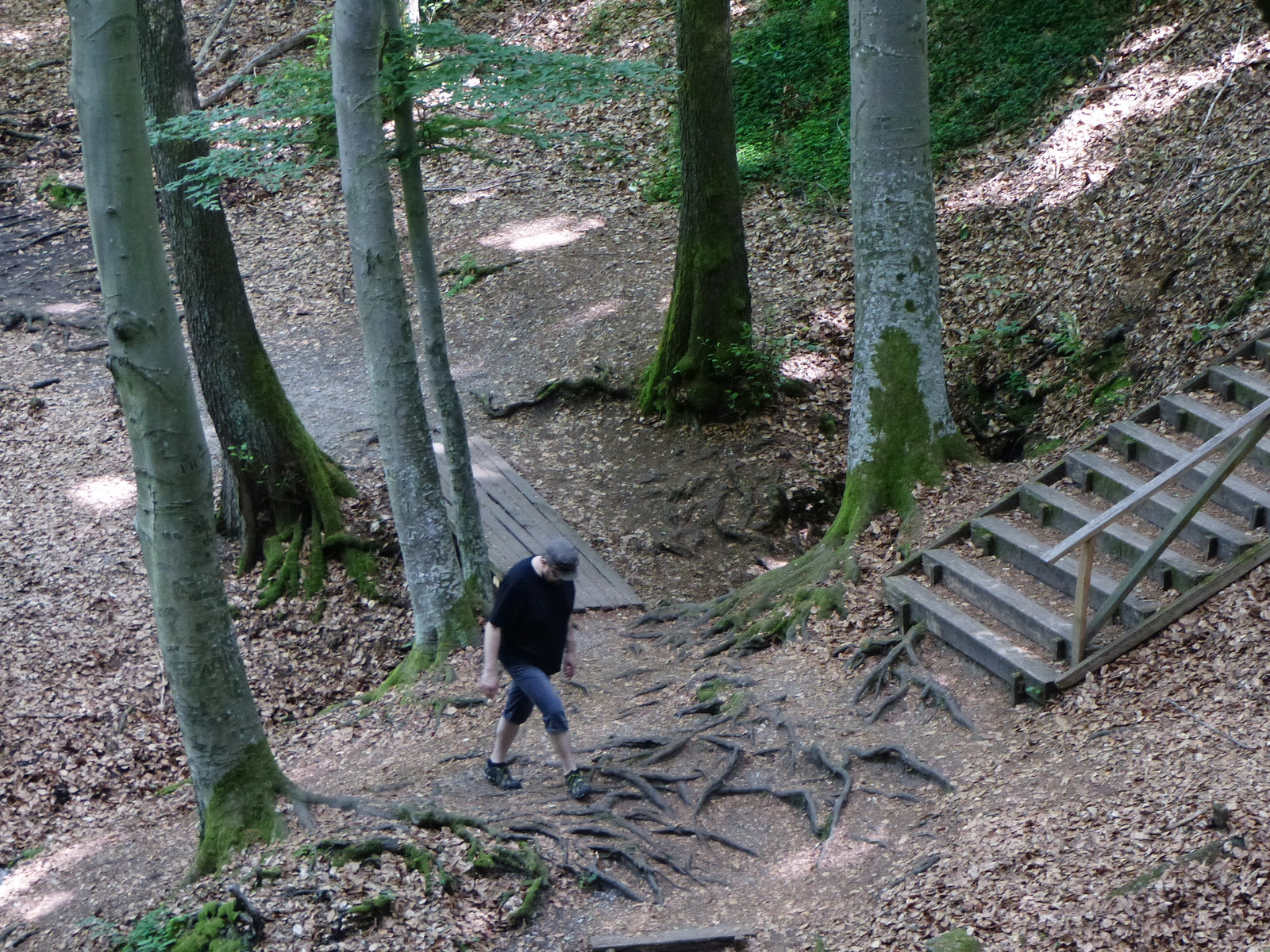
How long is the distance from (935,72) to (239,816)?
13.8m

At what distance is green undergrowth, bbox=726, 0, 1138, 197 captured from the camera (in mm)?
14117

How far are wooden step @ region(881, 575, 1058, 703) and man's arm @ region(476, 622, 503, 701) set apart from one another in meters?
2.92

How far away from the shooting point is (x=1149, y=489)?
5871 mm

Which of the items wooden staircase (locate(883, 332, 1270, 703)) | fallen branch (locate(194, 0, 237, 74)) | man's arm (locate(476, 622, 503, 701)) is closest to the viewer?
man's arm (locate(476, 622, 503, 701))

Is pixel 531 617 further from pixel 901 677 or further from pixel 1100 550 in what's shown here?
pixel 1100 550

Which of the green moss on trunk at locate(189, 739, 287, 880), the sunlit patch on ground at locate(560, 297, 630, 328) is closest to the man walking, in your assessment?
the green moss on trunk at locate(189, 739, 287, 880)

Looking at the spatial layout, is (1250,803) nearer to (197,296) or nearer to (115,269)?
(115,269)

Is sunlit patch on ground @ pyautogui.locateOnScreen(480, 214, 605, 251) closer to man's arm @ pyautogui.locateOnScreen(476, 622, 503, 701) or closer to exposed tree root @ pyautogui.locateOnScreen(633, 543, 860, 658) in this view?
exposed tree root @ pyautogui.locateOnScreen(633, 543, 860, 658)

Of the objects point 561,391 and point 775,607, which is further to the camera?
point 561,391

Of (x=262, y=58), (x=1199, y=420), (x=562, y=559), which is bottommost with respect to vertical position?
(x=1199, y=420)

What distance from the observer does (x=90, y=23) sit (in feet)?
14.6

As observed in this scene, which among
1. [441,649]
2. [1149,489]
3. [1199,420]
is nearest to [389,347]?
[441,649]

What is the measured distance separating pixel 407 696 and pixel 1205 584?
572cm

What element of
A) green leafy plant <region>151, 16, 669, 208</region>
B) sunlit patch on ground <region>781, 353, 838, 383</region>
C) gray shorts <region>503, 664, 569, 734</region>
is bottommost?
sunlit patch on ground <region>781, 353, 838, 383</region>
